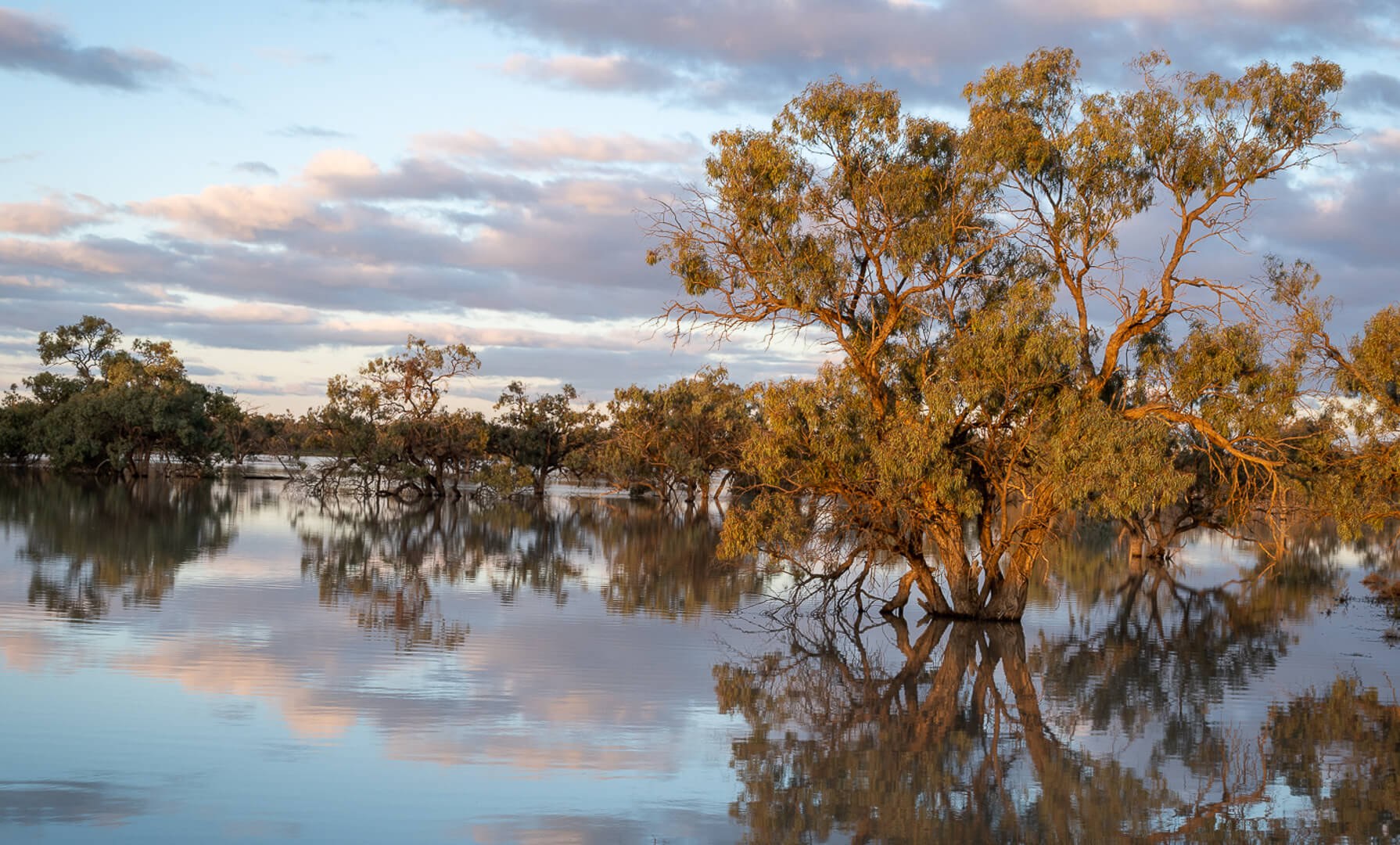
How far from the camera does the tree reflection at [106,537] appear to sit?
17.6m

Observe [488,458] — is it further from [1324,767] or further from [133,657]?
[1324,767]

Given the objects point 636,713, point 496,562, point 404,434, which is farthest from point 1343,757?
point 404,434

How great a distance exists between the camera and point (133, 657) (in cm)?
1288

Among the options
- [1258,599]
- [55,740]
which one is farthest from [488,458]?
[55,740]

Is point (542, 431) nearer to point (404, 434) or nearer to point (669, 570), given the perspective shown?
point (404, 434)

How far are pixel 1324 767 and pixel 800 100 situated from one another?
12.3 metres

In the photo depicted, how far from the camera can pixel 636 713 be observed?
1168 centimetres

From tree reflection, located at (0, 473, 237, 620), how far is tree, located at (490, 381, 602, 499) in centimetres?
1451

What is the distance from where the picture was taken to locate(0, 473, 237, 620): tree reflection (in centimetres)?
1756

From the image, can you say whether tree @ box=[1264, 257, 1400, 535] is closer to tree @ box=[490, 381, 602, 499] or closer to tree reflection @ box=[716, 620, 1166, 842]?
tree reflection @ box=[716, 620, 1166, 842]

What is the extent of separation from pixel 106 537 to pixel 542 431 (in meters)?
34.6

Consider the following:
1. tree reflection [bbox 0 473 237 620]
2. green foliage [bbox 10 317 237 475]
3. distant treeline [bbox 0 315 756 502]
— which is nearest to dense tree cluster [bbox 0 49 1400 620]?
tree reflection [bbox 0 473 237 620]

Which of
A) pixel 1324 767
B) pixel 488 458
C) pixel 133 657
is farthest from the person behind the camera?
pixel 488 458

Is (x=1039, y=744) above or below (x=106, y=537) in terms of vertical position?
above
